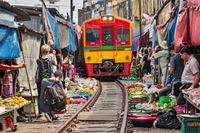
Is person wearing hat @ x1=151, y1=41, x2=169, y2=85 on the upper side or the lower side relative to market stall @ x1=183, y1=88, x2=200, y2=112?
upper

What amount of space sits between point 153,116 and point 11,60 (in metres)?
3.77

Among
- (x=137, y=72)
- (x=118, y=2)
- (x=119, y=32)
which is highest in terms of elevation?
(x=118, y=2)

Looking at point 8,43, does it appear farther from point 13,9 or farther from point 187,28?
point 187,28

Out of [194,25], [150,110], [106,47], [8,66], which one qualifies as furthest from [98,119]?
[106,47]

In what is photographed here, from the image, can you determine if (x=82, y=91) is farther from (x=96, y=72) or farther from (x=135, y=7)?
(x=135, y=7)

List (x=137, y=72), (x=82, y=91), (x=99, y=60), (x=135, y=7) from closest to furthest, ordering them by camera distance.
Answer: (x=82, y=91) → (x=99, y=60) → (x=137, y=72) → (x=135, y=7)

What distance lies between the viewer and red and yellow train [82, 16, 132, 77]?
2739cm

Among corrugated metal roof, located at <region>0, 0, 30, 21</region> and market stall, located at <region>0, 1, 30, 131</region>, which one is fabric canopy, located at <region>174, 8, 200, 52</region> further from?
corrugated metal roof, located at <region>0, 0, 30, 21</region>

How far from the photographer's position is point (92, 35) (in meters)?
27.8

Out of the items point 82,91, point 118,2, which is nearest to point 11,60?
point 82,91

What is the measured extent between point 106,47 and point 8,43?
16445mm

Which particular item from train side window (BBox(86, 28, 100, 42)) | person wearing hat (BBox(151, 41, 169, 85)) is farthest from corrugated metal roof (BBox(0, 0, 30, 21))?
train side window (BBox(86, 28, 100, 42))

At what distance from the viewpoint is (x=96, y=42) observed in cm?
2766

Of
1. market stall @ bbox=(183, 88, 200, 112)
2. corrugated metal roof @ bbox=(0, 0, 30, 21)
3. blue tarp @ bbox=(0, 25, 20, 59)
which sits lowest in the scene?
market stall @ bbox=(183, 88, 200, 112)
